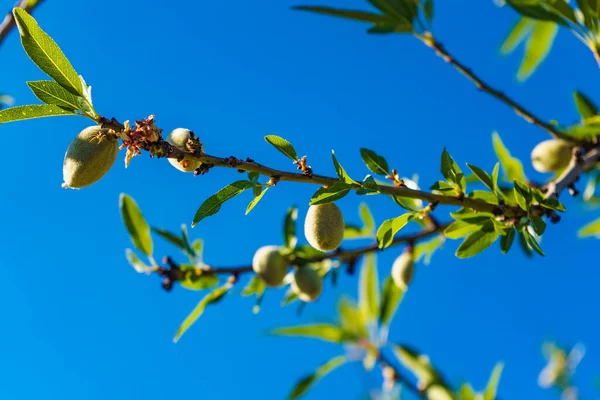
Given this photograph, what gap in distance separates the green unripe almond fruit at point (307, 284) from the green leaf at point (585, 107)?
936mm

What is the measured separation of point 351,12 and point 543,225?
0.78 m

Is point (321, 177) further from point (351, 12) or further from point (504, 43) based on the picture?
point (504, 43)

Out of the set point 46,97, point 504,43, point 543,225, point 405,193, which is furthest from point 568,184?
point 46,97

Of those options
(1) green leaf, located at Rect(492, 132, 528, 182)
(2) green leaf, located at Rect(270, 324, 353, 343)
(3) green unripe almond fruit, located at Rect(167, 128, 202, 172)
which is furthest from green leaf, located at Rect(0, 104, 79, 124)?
(2) green leaf, located at Rect(270, 324, 353, 343)

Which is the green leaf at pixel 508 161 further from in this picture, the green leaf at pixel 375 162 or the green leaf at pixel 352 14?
the green leaf at pixel 375 162

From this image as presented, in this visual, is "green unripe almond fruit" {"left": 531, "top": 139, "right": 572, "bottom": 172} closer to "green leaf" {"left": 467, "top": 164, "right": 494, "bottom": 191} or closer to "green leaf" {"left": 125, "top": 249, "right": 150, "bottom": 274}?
"green leaf" {"left": 467, "top": 164, "right": 494, "bottom": 191}

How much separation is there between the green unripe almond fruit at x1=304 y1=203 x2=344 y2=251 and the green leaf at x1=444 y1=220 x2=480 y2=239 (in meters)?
0.27

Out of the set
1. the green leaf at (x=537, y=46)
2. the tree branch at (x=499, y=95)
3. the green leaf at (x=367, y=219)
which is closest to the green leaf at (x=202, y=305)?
the green leaf at (x=367, y=219)


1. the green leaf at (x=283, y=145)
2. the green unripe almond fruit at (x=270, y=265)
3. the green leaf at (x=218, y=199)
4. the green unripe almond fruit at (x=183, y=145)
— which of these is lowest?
the green leaf at (x=218, y=199)

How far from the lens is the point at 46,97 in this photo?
886 mm

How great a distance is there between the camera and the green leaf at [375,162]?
1.11 metres

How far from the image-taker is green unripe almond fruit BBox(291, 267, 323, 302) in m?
1.56

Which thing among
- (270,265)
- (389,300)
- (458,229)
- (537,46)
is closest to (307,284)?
(270,265)

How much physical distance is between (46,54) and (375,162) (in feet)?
1.91
